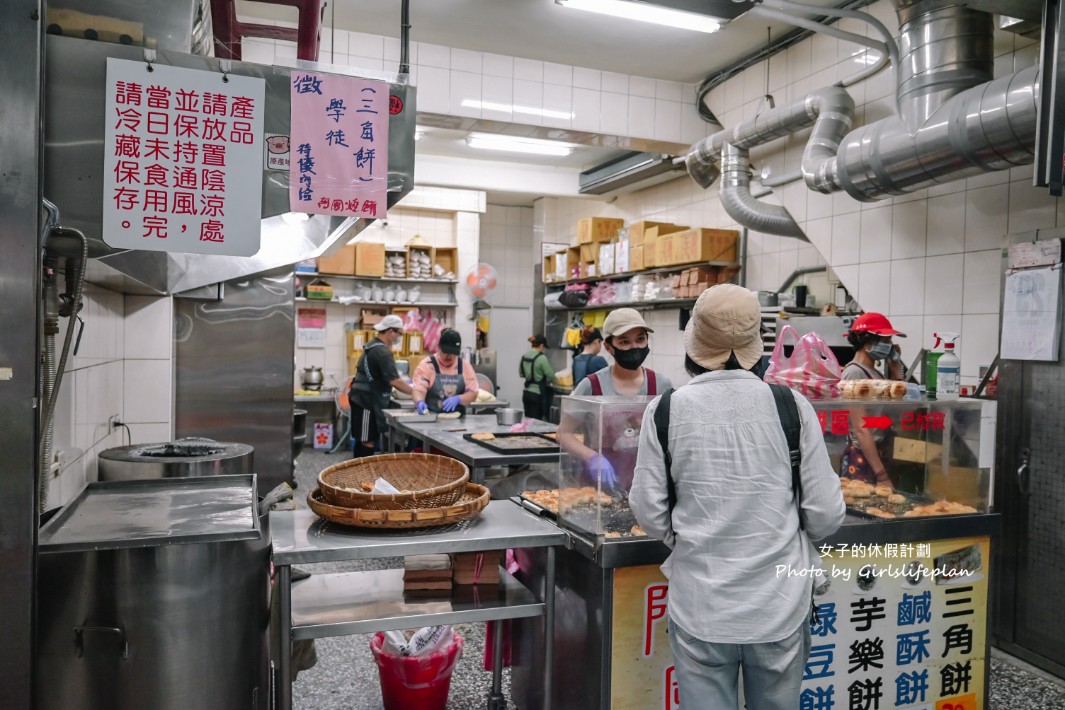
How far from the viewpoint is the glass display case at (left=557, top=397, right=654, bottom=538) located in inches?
90.9

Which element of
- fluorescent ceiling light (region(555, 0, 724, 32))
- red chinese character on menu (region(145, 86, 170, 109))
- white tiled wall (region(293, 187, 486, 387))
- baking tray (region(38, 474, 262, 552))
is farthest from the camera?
white tiled wall (region(293, 187, 486, 387))

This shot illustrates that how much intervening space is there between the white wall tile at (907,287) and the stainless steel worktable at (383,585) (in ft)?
10.9

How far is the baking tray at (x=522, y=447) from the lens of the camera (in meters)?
4.00

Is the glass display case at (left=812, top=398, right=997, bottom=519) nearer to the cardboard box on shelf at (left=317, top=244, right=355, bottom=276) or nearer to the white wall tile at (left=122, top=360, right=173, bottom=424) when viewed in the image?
the white wall tile at (left=122, top=360, right=173, bottom=424)

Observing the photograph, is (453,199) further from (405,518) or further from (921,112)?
(405,518)

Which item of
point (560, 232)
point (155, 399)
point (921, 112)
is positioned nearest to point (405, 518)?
point (155, 399)

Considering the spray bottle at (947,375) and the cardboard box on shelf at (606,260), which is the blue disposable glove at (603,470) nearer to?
the spray bottle at (947,375)

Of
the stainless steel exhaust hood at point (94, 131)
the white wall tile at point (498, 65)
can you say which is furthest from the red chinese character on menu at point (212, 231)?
the white wall tile at point (498, 65)

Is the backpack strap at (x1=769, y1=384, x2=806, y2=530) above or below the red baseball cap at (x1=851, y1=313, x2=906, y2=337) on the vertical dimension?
below

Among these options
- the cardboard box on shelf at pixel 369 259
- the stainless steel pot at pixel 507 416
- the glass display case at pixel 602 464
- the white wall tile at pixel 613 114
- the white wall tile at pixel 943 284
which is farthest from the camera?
the cardboard box on shelf at pixel 369 259

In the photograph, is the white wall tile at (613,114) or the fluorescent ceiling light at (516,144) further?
the fluorescent ceiling light at (516,144)

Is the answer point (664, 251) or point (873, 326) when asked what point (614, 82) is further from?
point (873, 326)

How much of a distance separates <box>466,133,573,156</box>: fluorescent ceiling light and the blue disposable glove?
5730 mm

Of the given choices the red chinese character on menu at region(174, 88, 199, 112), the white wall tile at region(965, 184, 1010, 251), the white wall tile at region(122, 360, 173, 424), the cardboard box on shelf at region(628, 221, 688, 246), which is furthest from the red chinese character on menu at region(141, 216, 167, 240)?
the cardboard box on shelf at region(628, 221, 688, 246)
